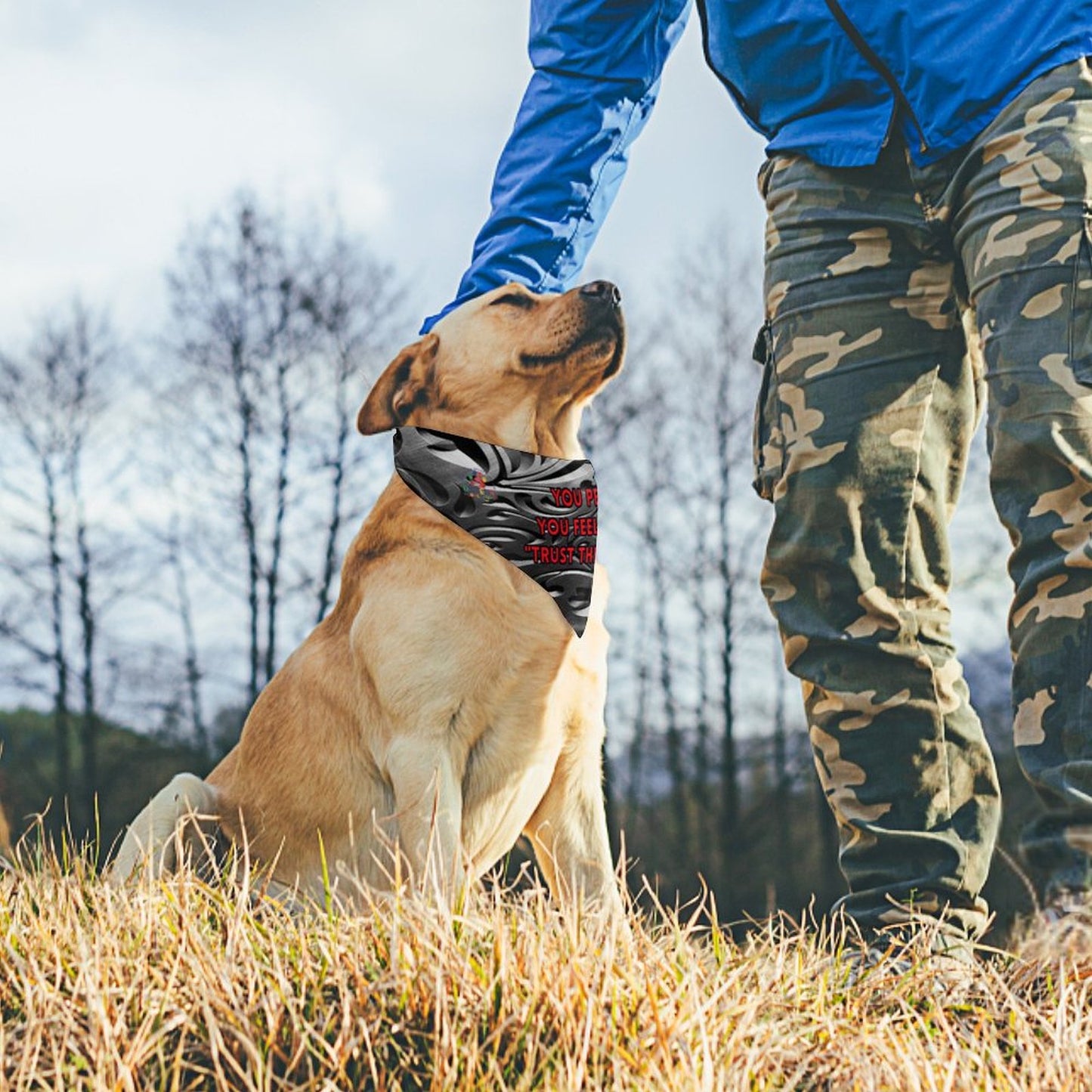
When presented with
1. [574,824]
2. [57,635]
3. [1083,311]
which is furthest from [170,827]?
[57,635]

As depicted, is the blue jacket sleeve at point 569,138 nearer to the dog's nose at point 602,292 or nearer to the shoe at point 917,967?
the dog's nose at point 602,292

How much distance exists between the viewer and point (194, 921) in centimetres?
193

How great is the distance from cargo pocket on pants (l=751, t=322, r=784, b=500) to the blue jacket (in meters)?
0.45

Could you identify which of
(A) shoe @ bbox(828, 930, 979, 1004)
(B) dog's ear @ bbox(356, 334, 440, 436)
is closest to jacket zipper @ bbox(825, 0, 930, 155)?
(B) dog's ear @ bbox(356, 334, 440, 436)

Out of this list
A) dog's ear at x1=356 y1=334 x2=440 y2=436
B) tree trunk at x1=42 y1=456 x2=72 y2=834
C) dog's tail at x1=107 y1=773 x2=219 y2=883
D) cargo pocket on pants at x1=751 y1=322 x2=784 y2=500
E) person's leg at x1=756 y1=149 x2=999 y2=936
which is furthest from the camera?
tree trunk at x1=42 y1=456 x2=72 y2=834

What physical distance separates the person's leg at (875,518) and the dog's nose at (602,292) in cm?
51

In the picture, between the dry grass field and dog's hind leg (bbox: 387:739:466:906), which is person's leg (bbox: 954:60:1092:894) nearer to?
the dry grass field

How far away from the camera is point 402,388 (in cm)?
316

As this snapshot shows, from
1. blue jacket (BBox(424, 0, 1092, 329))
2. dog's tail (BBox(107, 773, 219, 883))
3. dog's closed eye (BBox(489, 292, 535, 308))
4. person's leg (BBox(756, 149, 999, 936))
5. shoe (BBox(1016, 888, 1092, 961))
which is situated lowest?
shoe (BBox(1016, 888, 1092, 961))

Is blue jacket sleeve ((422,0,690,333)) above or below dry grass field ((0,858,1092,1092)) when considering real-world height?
above

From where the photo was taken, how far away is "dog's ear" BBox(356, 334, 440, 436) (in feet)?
10.3

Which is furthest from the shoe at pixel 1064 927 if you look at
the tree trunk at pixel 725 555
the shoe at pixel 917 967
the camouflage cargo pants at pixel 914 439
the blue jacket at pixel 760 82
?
the tree trunk at pixel 725 555

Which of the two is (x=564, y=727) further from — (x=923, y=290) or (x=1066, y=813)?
(x=923, y=290)

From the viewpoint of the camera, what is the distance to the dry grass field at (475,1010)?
1547 millimetres
